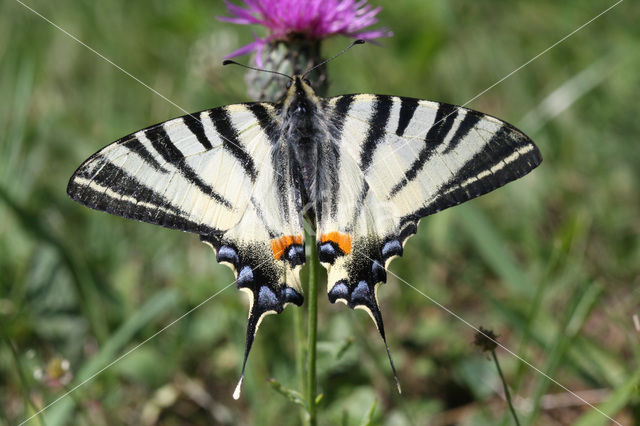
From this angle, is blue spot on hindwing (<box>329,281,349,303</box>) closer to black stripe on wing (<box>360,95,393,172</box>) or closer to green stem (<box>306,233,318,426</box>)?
green stem (<box>306,233,318,426</box>)

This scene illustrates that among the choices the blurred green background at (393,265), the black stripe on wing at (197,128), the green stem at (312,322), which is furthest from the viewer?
the blurred green background at (393,265)

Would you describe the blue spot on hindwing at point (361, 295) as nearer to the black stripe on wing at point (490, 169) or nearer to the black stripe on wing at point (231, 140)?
the black stripe on wing at point (490, 169)

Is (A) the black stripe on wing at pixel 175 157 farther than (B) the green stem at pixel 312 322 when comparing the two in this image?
Yes

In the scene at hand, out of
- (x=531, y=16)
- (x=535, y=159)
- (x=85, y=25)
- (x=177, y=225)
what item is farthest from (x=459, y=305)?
(x=85, y=25)

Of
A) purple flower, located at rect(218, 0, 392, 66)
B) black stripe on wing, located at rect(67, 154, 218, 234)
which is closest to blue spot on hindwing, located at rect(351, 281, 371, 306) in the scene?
black stripe on wing, located at rect(67, 154, 218, 234)

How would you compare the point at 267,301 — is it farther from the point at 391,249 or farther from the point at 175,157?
the point at 175,157

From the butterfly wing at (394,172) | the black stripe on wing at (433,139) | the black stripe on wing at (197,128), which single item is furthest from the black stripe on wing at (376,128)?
the black stripe on wing at (197,128)

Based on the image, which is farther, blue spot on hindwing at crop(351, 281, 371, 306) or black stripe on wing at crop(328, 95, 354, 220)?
black stripe on wing at crop(328, 95, 354, 220)

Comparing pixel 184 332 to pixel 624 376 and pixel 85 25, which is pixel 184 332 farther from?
pixel 85 25
